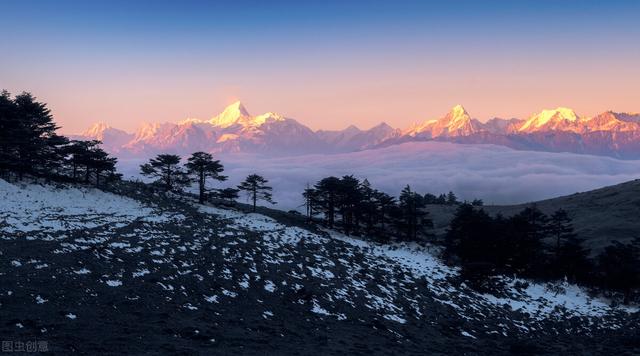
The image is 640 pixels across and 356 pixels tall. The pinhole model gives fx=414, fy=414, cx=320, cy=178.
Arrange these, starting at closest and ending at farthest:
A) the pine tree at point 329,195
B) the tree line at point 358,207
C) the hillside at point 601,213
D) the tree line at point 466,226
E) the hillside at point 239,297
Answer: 1. the hillside at point 239,297
2. the tree line at point 466,226
3. the tree line at point 358,207
4. the pine tree at point 329,195
5. the hillside at point 601,213

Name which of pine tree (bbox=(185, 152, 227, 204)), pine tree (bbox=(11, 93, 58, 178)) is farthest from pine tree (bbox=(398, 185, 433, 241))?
pine tree (bbox=(11, 93, 58, 178))

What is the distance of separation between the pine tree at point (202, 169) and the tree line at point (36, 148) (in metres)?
12.7

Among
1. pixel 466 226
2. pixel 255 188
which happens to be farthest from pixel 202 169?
pixel 466 226

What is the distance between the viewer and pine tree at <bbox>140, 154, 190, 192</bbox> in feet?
220

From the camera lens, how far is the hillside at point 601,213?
86.1 metres

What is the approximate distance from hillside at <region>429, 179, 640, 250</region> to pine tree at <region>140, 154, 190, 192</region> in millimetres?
62068

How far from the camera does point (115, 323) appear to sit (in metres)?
14.7

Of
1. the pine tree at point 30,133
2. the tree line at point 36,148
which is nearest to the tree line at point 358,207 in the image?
the tree line at point 36,148

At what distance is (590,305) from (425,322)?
842 inches

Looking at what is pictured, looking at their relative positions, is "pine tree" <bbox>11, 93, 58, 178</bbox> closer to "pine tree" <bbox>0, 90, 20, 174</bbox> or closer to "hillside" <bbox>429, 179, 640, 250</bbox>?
"pine tree" <bbox>0, 90, 20, 174</bbox>

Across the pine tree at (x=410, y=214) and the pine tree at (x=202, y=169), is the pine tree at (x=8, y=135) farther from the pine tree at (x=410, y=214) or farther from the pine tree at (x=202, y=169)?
the pine tree at (x=410, y=214)

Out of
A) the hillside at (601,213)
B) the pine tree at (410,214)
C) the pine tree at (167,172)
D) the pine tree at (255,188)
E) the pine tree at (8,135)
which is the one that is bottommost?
the hillside at (601,213)

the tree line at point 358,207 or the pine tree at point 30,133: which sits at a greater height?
the pine tree at point 30,133

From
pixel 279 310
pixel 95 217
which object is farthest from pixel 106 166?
pixel 279 310
